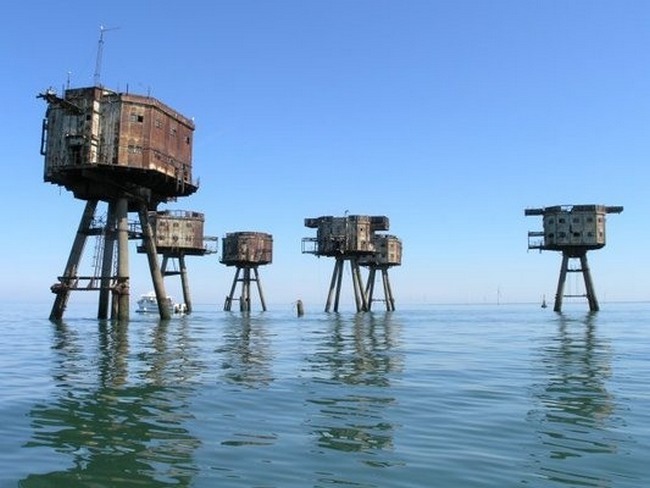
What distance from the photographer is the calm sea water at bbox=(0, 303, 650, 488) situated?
7.36 m

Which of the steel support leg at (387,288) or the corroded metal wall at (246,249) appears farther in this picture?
the steel support leg at (387,288)

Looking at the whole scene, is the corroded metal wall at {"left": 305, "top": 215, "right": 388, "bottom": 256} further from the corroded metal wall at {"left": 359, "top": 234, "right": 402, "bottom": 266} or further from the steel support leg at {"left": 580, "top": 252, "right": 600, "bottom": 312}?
the steel support leg at {"left": 580, "top": 252, "right": 600, "bottom": 312}

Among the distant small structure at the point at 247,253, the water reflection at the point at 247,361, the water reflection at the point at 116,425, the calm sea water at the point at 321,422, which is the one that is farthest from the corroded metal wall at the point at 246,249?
Result: the water reflection at the point at 116,425

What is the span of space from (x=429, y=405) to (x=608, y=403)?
11.0 ft

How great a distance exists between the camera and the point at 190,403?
11734mm

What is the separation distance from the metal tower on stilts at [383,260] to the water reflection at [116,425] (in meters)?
75.6

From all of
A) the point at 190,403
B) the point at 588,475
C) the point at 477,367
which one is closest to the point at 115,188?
the point at 477,367

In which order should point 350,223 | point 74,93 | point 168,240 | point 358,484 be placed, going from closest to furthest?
1. point 358,484
2. point 74,93
3. point 168,240
4. point 350,223

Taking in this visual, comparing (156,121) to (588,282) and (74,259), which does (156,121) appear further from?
(588,282)

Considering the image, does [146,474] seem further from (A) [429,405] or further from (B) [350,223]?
(B) [350,223]

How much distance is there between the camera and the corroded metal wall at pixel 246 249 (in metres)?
79.3

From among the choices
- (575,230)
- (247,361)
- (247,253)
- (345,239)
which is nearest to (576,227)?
(575,230)

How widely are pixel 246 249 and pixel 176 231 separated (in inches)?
500

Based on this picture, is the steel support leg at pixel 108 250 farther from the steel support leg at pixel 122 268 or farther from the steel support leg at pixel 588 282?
the steel support leg at pixel 588 282
